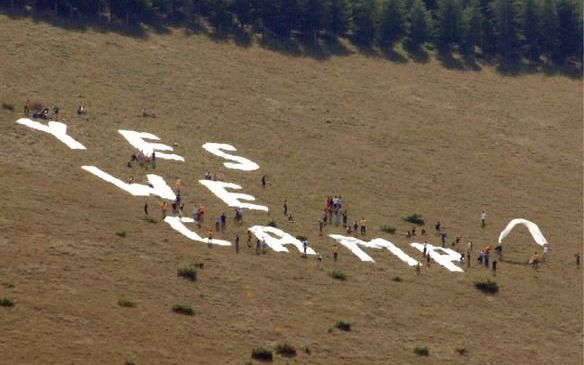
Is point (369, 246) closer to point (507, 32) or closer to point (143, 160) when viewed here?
point (143, 160)

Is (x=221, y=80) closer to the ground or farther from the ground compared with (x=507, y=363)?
farther from the ground

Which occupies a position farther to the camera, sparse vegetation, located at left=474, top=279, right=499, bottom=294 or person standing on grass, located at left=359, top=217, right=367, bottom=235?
person standing on grass, located at left=359, top=217, right=367, bottom=235

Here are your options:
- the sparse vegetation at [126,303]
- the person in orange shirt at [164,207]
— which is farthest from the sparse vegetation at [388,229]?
the sparse vegetation at [126,303]

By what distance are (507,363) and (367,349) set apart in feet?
21.6

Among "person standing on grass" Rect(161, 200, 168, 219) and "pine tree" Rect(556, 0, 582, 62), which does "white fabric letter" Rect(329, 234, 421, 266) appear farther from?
"pine tree" Rect(556, 0, 582, 62)

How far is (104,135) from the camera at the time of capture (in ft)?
288

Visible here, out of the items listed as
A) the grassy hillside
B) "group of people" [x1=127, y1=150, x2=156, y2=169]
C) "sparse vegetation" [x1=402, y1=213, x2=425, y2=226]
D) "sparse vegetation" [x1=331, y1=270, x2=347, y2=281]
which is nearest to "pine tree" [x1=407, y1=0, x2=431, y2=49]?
the grassy hillside

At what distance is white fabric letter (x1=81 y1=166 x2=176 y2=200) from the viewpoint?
77250 mm

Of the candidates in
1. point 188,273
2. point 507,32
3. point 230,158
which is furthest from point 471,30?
point 188,273

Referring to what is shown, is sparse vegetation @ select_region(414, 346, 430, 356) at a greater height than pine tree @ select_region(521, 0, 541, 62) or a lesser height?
lesser

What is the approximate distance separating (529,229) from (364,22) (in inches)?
1726

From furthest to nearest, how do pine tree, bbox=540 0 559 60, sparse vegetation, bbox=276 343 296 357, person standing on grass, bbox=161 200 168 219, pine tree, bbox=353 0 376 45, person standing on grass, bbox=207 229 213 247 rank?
1. pine tree, bbox=540 0 559 60
2. pine tree, bbox=353 0 376 45
3. person standing on grass, bbox=161 200 168 219
4. person standing on grass, bbox=207 229 213 247
5. sparse vegetation, bbox=276 343 296 357

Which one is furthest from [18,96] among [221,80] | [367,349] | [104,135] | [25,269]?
[367,349]

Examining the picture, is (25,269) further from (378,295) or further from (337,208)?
(337,208)
